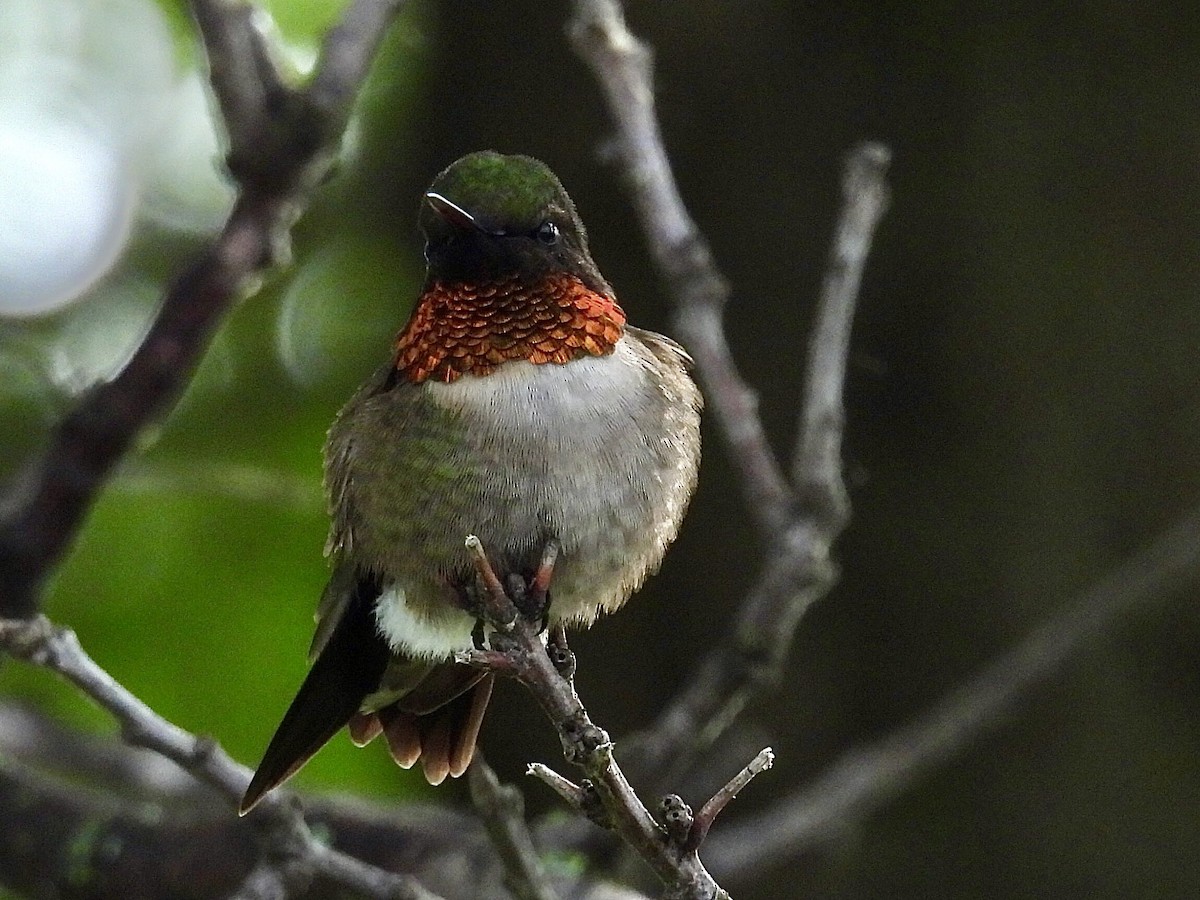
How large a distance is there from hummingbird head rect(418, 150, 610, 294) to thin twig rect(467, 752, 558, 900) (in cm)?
80

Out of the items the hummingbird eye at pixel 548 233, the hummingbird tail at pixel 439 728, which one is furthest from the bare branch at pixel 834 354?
the hummingbird tail at pixel 439 728

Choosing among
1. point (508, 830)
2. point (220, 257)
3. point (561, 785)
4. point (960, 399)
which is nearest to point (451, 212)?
point (220, 257)

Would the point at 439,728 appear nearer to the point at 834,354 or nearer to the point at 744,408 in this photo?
the point at 744,408

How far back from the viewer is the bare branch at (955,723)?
331 cm

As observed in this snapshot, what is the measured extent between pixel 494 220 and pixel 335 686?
82 cm

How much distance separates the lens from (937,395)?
394cm

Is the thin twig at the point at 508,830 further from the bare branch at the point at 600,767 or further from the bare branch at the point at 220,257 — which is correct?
the bare branch at the point at 220,257

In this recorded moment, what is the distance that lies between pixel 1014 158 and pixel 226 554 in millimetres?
2983

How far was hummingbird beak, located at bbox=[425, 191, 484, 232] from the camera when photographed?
2391 mm

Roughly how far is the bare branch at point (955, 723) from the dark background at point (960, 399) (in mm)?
252

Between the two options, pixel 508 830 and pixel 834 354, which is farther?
pixel 834 354

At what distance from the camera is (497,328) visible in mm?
2592

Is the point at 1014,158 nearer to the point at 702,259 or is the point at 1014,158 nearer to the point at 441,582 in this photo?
the point at 702,259

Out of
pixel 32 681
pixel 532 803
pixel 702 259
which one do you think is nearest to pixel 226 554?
pixel 32 681
